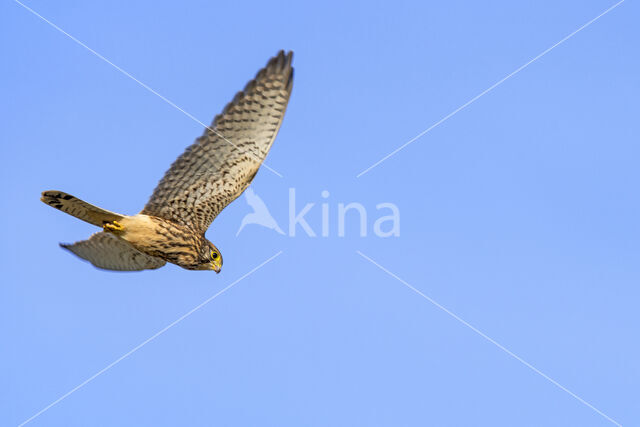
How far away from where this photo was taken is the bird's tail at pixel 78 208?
37.1 ft

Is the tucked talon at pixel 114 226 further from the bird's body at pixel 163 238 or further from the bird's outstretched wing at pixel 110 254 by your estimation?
the bird's outstretched wing at pixel 110 254

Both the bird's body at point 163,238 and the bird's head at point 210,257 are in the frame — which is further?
the bird's head at point 210,257

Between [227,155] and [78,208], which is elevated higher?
[227,155]

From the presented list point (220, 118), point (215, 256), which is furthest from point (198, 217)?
point (220, 118)

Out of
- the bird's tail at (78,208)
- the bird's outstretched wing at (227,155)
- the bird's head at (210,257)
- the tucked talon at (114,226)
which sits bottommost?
the bird's tail at (78,208)

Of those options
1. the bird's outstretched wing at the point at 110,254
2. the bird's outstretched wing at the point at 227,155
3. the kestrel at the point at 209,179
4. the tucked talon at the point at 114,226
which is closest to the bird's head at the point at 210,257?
the kestrel at the point at 209,179

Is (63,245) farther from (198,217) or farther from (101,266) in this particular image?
(198,217)

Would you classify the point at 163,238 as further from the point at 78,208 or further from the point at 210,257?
the point at 78,208

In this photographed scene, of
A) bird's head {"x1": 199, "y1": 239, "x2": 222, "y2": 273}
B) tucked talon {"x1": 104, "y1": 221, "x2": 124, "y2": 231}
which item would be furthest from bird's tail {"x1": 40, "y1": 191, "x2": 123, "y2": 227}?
bird's head {"x1": 199, "y1": 239, "x2": 222, "y2": 273}

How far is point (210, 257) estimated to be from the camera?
1248 cm

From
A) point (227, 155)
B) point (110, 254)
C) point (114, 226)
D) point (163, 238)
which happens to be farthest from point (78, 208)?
point (227, 155)

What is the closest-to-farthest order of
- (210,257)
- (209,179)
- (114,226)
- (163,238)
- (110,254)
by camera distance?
(114,226), (163,238), (210,257), (209,179), (110,254)

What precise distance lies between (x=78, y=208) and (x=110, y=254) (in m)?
1.84

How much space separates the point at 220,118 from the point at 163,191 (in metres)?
1.23
